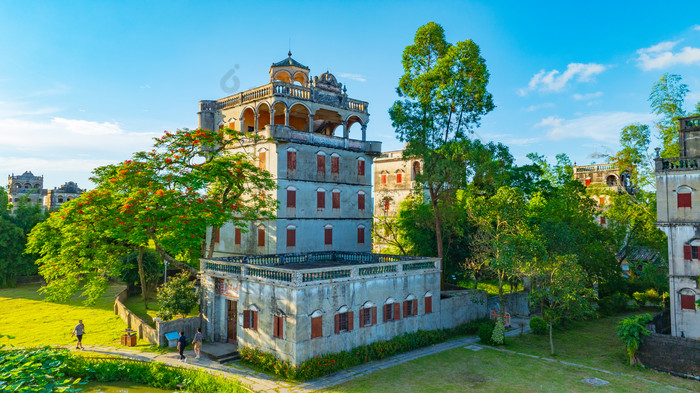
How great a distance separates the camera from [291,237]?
32.0m

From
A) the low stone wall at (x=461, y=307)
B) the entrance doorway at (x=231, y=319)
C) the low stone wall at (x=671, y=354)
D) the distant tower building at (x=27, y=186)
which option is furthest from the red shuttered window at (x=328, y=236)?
the distant tower building at (x=27, y=186)

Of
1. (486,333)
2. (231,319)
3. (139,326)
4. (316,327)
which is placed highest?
(316,327)

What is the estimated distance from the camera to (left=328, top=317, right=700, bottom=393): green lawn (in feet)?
65.0

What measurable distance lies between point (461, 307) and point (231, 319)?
48.9 ft

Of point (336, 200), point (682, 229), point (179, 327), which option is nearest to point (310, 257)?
point (336, 200)

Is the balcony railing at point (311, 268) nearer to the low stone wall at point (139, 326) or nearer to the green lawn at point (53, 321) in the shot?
the low stone wall at point (139, 326)

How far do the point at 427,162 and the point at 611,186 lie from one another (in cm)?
4154

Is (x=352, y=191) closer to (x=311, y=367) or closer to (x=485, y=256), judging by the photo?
(x=485, y=256)

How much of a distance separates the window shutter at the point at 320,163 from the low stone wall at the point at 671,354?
22420 mm

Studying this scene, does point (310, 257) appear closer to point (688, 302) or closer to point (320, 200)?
point (320, 200)

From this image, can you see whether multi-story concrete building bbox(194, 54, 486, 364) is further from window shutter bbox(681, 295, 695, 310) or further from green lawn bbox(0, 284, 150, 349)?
window shutter bbox(681, 295, 695, 310)

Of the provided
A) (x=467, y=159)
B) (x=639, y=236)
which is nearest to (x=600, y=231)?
(x=639, y=236)

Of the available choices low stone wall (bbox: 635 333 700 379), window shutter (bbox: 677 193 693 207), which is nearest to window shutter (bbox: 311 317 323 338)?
low stone wall (bbox: 635 333 700 379)

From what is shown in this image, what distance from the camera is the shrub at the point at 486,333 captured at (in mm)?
26938
